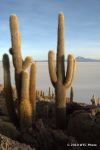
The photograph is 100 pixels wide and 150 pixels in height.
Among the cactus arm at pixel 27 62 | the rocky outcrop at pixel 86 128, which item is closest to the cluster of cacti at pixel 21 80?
the cactus arm at pixel 27 62

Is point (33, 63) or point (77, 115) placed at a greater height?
point (33, 63)

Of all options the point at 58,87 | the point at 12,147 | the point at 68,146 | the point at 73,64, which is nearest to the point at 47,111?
the point at 58,87

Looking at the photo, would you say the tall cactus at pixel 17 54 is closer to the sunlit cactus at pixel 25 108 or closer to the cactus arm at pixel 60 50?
the sunlit cactus at pixel 25 108

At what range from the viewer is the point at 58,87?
14547mm

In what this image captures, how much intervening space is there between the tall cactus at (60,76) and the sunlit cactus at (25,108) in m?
1.69

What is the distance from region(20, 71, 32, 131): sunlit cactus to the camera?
12.9m

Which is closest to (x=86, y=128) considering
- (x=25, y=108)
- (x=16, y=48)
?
(x=25, y=108)

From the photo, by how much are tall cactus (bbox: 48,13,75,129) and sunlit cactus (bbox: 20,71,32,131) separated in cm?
169

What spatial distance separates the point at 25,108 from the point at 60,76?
2247 mm

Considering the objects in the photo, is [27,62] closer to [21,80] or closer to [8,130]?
[21,80]

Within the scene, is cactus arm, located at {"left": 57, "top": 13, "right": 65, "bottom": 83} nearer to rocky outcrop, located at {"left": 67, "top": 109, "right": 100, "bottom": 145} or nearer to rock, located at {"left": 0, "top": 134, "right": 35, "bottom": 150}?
rocky outcrop, located at {"left": 67, "top": 109, "right": 100, "bottom": 145}

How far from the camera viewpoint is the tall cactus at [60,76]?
14148 mm

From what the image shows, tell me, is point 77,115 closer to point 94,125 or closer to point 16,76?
point 94,125

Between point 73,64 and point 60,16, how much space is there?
210 cm
